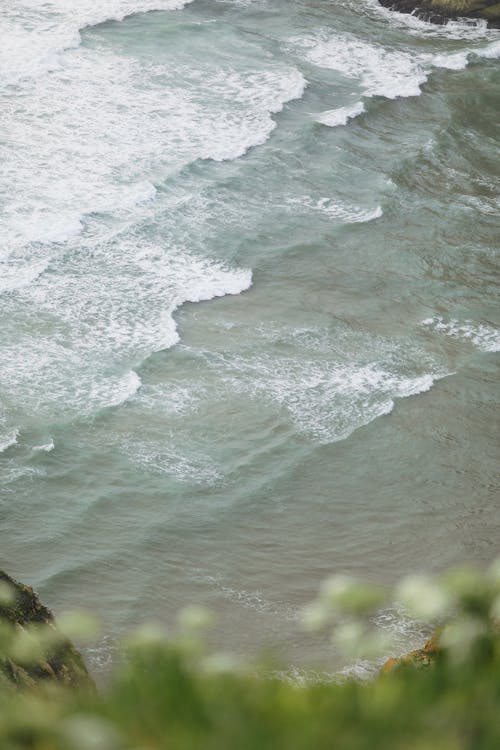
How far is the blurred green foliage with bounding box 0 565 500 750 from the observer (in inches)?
55.7

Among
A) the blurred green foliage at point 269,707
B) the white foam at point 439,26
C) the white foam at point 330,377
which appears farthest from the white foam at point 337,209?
the blurred green foliage at point 269,707

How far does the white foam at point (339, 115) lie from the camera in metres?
21.5

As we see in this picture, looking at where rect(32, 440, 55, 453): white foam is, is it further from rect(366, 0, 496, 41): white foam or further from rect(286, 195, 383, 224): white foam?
rect(366, 0, 496, 41): white foam

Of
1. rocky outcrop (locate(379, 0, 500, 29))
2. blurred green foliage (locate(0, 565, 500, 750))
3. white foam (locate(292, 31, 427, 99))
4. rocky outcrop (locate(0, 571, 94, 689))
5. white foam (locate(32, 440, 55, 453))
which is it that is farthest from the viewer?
rocky outcrop (locate(379, 0, 500, 29))

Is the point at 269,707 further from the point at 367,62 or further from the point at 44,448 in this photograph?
the point at 367,62

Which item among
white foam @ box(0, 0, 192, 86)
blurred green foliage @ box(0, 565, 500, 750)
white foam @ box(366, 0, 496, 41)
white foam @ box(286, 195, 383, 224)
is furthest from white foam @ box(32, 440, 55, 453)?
white foam @ box(366, 0, 496, 41)

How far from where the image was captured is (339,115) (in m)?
22.0

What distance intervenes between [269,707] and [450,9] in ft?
104

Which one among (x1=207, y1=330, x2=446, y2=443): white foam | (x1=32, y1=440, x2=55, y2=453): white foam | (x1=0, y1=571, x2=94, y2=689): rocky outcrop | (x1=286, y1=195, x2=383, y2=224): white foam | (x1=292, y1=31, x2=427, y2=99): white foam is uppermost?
(x1=292, y1=31, x2=427, y2=99): white foam

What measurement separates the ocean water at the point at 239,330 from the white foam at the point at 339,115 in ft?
0.28

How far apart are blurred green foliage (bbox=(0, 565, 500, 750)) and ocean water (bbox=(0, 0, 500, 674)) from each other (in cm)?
644

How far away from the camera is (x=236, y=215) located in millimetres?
17156

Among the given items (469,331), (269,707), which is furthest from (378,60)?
(269,707)

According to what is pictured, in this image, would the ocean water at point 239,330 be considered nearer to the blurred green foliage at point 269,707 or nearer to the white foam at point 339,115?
the white foam at point 339,115
